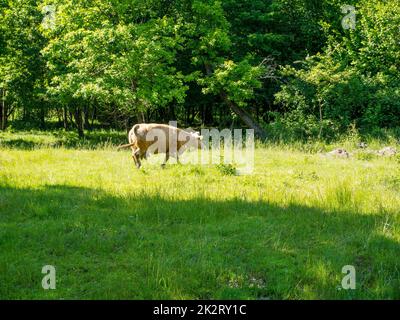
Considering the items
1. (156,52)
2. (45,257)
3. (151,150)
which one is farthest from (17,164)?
(156,52)

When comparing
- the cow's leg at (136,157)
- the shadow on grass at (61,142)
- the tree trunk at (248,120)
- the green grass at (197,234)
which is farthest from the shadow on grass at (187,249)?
the tree trunk at (248,120)

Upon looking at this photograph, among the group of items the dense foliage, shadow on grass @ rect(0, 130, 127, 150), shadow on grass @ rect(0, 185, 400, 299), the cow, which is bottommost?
shadow on grass @ rect(0, 185, 400, 299)

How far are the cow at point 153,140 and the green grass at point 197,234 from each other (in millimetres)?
1101

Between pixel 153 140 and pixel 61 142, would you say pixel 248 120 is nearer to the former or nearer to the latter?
pixel 61 142

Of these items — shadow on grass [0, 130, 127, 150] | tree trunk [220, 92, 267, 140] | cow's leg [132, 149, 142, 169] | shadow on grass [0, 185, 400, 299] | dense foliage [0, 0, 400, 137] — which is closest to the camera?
shadow on grass [0, 185, 400, 299]

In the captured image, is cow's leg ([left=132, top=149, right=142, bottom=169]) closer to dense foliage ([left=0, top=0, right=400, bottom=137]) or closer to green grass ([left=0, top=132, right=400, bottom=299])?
green grass ([left=0, top=132, right=400, bottom=299])

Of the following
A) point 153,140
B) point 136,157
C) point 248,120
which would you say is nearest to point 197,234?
point 136,157

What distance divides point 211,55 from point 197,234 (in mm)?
18538

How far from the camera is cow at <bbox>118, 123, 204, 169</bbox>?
12.2m

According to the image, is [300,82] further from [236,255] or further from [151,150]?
[236,255]

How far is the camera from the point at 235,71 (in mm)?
22953

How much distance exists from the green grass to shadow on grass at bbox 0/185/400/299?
2cm

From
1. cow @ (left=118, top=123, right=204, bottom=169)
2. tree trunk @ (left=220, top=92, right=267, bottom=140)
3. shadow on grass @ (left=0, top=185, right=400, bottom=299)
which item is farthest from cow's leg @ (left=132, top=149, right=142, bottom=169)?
tree trunk @ (left=220, top=92, right=267, bottom=140)

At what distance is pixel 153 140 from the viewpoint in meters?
12.4
